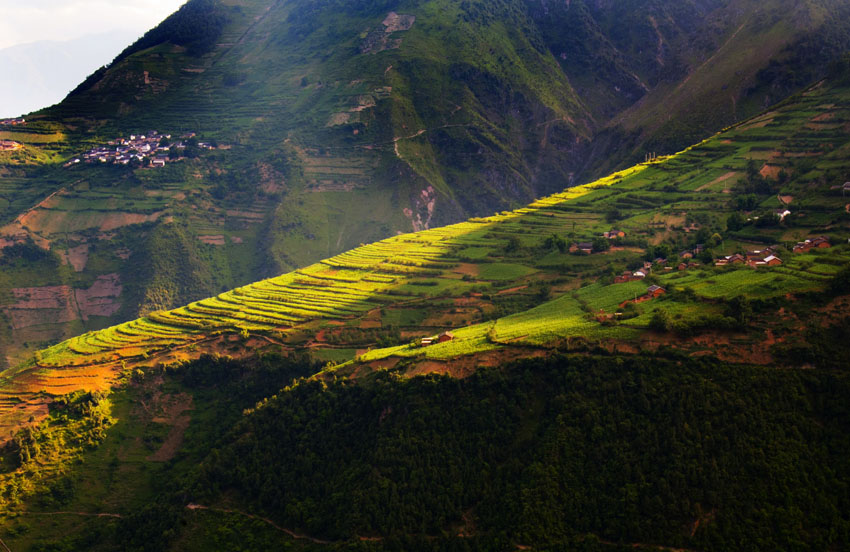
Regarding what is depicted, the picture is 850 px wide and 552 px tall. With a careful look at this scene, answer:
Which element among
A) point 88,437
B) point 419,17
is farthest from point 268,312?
point 419,17

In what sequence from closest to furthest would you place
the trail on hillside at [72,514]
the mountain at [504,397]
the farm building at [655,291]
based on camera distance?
the mountain at [504,397], the trail on hillside at [72,514], the farm building at [655,291]

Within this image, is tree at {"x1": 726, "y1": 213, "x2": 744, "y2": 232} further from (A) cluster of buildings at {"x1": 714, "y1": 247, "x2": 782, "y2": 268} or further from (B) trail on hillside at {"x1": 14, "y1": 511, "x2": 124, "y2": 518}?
(B) trail on hillside at {"x1": 14, "y1": 511, "x2": 124, "y2": 518}

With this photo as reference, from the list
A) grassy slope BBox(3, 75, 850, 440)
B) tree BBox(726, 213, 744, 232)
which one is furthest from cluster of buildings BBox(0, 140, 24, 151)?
tree BBox(726, 213, 744, 232)

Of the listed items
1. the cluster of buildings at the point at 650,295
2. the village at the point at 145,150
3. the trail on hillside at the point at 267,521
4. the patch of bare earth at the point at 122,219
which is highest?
the village at the point at 145,150

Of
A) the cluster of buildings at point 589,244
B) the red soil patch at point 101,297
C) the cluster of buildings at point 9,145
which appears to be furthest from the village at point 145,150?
the cluster of buildings at point 589,244

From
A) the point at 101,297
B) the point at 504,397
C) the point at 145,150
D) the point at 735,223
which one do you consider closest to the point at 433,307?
the point at 504,397

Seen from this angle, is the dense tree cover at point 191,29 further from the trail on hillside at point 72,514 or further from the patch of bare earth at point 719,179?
the trail on hillside at point 72,514

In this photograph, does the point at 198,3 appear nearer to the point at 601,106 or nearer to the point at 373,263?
the point at 601,106
